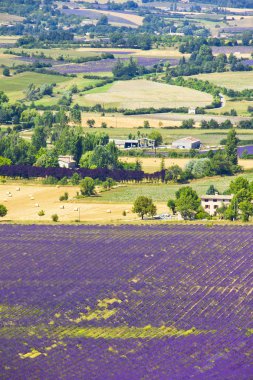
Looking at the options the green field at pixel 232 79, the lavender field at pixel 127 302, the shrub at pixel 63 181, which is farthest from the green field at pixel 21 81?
the lavender field at pixel 127 302

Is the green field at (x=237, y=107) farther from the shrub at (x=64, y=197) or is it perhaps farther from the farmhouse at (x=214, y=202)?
the farmhouse at (x=214, y=202)

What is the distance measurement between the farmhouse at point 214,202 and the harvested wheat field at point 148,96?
49768 millimetres

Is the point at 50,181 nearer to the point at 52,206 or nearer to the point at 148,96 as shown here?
the point at 52,206

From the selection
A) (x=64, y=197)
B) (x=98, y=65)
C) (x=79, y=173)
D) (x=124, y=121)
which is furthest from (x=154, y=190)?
(x=98, y=65)

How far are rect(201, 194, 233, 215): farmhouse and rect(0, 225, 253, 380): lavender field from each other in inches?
510

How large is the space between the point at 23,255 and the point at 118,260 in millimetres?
3560

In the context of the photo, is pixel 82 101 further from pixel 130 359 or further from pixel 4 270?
pixel 130 359

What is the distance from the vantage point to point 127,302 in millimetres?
41469

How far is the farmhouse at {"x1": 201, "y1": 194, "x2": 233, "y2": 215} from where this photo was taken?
65938 mm

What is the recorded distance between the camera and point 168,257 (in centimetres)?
4681

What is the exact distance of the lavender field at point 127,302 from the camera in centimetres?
3544

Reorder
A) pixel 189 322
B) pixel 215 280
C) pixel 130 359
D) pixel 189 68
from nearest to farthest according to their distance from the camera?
pixel 130 359
pixel 189 322
pixel 215 280
pixel 189 68

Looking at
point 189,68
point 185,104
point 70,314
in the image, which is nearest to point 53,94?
point 185,104

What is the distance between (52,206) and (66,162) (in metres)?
16.0
